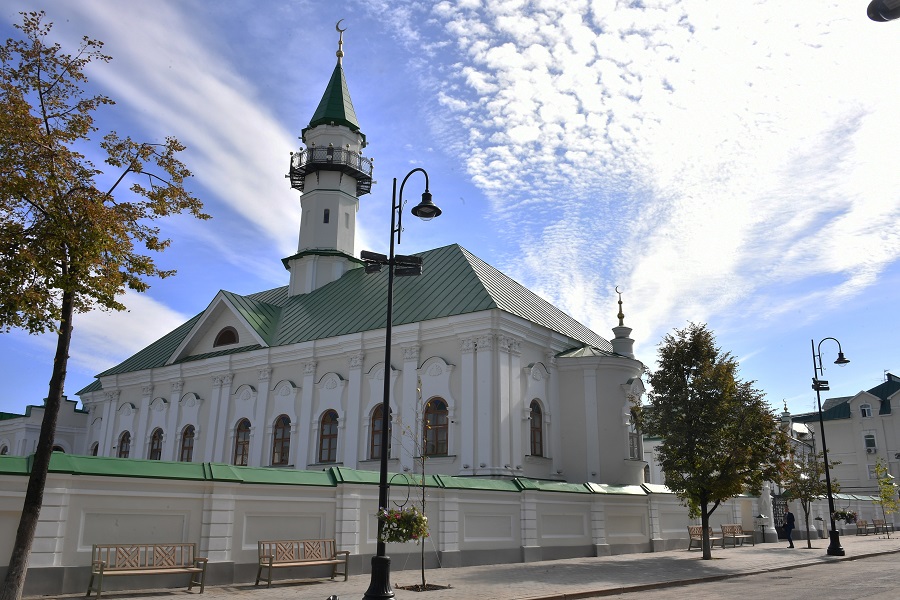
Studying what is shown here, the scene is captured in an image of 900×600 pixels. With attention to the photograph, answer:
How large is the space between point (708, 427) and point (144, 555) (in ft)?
59.2

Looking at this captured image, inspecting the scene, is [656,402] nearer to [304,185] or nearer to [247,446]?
[247,446]

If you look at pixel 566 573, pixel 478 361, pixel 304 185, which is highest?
pixel 304 185

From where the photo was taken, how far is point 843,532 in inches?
1794

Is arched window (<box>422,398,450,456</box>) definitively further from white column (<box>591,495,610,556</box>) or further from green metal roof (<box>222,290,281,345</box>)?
green metal roof (<box>222,290,281,345</box>)

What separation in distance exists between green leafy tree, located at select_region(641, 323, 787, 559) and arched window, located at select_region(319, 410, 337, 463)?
13816 millimetres

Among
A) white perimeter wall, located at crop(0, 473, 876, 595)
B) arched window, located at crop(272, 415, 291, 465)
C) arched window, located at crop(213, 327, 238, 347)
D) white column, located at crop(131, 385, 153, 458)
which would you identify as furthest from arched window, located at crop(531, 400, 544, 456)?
white column, located at crop(131, 385, 153, 458)

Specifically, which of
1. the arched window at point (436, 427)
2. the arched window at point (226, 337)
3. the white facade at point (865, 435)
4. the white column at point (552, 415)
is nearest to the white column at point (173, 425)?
the arched window at point (226, 337)

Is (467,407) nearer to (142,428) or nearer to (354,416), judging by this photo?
(354,416)

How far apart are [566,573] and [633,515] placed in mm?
9712

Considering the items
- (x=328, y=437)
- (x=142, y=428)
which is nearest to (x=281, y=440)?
(x=328, y=437)

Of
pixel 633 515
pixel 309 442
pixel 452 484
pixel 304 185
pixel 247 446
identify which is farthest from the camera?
pixel 304 185

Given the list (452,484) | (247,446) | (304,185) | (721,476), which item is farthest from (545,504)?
(304,185)

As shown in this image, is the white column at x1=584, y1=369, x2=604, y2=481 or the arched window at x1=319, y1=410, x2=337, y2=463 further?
the arched window at x1=319, y1=410, x2=337, y2=463

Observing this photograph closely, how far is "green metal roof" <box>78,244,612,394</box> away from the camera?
30953 mm
